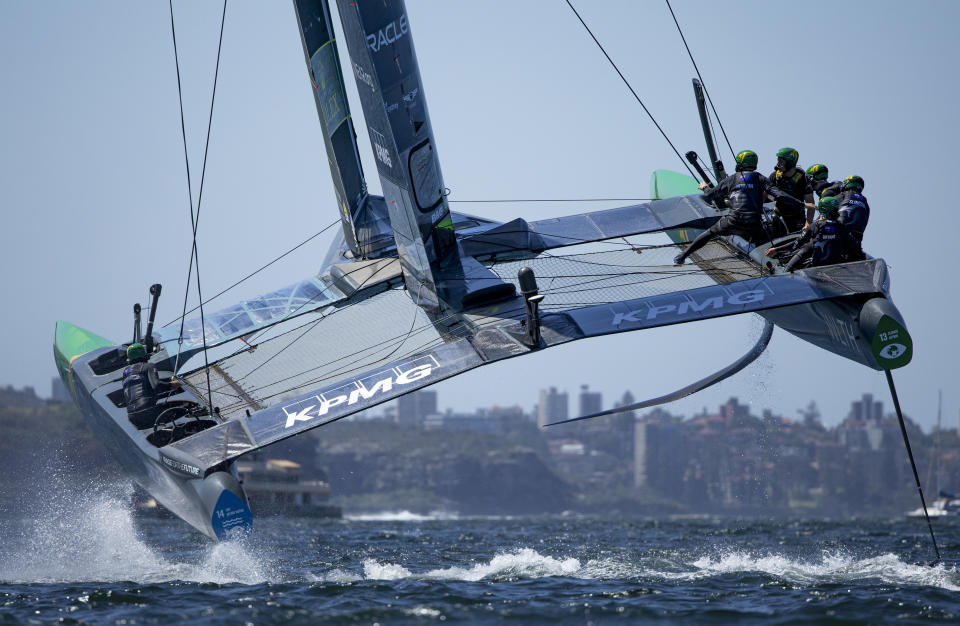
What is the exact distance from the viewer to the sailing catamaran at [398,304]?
19.7 ft

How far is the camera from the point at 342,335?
7758 mm

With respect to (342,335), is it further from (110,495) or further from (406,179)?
(110,495)

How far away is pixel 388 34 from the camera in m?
6.49

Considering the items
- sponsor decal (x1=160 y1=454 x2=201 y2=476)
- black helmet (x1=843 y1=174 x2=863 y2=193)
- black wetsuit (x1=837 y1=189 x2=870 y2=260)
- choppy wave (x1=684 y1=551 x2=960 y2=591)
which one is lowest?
choppy wave (x1=684 y1=551 x2=960 y2=591)

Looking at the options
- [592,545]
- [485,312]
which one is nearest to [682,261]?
[485,312]

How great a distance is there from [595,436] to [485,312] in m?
108

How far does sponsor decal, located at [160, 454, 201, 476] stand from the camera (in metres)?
5.99

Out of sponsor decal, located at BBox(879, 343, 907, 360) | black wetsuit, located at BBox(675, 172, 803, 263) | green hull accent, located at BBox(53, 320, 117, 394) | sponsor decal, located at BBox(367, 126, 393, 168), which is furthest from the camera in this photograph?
green hull accent, located at BBox(53, 320, 117, 394)

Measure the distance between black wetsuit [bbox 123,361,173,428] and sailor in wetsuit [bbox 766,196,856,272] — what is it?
443cm

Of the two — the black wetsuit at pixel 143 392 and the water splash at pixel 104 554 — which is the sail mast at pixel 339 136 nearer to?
the black wetsuit at pixel 143 392

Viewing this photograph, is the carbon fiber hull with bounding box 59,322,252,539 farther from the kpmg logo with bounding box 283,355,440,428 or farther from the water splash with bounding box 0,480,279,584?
the kpmg logo with bounding box 283,355,440,428

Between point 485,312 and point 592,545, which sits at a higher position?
point 485,312

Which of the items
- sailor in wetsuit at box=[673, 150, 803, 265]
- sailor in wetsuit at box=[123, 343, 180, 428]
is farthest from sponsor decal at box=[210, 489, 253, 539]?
sailor in wetsuit at box=[673, 150, 803, 265]

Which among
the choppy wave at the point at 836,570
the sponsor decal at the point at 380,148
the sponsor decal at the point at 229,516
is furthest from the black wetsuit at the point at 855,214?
the sponsor decal at the point at 229,516
